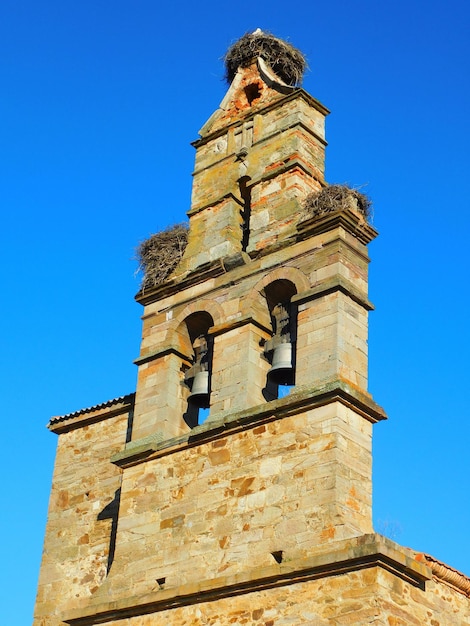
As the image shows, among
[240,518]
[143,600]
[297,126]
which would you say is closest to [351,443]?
[240,518]

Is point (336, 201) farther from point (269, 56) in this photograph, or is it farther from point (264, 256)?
point (269, 56)

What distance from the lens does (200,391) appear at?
40.3 feet

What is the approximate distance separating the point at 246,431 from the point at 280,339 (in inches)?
48.1

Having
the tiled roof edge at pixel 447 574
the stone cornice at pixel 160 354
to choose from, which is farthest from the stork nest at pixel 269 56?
the tiled roof edge at pixel 447 574

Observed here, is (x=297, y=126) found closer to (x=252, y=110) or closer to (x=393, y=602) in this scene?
(x=252, y=110)

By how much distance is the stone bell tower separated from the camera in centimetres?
1012

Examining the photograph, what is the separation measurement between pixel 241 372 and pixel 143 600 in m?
2.52

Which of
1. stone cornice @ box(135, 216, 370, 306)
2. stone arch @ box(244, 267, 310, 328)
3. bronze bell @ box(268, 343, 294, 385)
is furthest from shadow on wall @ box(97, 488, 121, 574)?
stone arch @ box(244, 267, 310, 328)

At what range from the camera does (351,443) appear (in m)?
10.6

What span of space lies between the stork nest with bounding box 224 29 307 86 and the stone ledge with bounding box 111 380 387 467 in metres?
5.40

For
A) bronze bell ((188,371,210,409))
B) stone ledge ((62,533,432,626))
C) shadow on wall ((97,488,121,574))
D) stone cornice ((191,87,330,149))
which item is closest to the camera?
stone ledge ((62,533,432,626))

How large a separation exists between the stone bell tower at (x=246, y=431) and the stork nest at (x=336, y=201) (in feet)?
0.08

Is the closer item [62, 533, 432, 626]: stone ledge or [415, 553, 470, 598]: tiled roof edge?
[62, 533, 432, 626]: stone ledge

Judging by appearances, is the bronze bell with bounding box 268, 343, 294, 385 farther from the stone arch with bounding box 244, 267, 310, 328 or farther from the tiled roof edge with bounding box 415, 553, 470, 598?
the tiled roof edge with bounding box 415, 553, 470, 598
